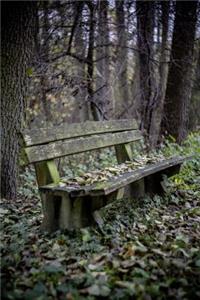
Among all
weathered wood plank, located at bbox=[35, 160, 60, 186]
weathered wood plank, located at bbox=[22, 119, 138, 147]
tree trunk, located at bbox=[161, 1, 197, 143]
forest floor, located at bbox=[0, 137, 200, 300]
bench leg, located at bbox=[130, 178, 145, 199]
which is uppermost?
tree trunk, located at bbox=[161, 1, 197, 143]

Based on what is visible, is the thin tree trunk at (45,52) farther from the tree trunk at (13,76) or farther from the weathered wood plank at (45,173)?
the weathered wood plank at (45,173)

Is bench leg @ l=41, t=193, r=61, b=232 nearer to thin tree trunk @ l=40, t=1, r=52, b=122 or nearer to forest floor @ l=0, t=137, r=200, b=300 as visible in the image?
forest floor @ l=0, t=137, r=200, b=300

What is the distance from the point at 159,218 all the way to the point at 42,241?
1461mm

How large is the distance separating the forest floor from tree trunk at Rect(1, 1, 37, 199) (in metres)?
0.53

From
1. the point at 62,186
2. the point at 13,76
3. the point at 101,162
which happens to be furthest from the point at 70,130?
the point at 101,162

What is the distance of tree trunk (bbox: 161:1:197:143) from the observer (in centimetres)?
927

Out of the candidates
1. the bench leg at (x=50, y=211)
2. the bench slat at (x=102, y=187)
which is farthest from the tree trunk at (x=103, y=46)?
→ the bench leg at (x=50, y=211)

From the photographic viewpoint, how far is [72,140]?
4.54m

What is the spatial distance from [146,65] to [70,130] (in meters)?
5.73

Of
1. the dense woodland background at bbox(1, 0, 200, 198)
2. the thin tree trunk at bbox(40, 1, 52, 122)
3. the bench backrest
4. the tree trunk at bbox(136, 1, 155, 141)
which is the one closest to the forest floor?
the bench backrest

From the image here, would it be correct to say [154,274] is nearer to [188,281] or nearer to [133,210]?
[188,281]

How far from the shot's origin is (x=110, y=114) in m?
10.5

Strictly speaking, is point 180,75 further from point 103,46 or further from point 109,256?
point 109,256

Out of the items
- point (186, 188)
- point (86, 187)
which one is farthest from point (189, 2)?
point (86, 187)
